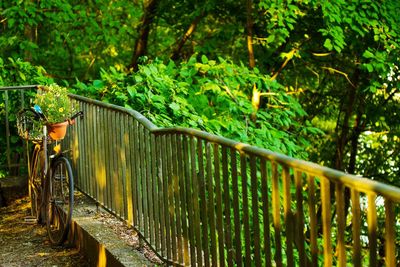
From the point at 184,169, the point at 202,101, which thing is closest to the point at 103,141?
the point at 184,169

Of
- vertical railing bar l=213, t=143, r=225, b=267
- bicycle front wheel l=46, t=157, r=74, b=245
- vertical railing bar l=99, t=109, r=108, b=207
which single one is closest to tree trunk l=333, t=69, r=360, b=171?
bicycle front wheel l=46, t=157, r=74, b=245

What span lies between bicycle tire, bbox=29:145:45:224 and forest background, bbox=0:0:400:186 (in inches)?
40.7

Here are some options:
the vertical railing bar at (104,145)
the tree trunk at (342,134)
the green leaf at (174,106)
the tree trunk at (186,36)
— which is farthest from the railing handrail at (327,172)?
the tree trunk at (342,134)

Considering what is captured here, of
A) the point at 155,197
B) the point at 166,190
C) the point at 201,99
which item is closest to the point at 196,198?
the point at 166,190

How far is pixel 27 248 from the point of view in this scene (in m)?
6.60

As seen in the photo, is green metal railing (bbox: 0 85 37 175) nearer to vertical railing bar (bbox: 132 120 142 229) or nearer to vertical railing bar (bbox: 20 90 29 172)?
vertical railing bar (bbox: 20 90 29 172)

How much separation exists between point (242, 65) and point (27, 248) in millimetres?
4424

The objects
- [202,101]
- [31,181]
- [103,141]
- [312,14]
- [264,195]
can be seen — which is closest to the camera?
[264,195]

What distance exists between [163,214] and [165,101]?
281cm

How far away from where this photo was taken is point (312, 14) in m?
12.7

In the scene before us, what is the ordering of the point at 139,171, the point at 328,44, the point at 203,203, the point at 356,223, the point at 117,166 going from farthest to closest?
the point at 328,44 → the point at 117,166 → the point at 139,171 → the point at 203,203 → the point at 356,223

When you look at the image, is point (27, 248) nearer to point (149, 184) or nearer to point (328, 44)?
point (149, 184)

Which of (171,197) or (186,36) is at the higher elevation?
(186,36)

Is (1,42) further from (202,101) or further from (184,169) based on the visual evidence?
(184,169)
